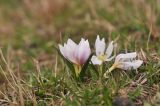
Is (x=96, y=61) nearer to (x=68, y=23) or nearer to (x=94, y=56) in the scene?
(x=94, y=56)

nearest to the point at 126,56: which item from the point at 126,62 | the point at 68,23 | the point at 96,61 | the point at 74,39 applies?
the point at 126,62

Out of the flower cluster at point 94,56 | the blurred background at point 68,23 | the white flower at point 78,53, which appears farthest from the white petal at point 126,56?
the blurred background at point 68,23

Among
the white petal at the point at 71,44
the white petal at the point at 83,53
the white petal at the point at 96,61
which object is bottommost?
the white petal at the point at 96,61

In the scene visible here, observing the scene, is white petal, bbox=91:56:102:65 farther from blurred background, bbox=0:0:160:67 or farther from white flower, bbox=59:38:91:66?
blurred background, bbox=0:0:160:67

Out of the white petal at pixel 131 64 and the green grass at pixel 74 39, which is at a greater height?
the white petal at pixel 131 64

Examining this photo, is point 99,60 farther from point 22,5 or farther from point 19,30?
point 22,5

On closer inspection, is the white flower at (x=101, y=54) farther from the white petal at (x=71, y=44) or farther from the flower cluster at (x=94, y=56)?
the white petal at (x=71, y=44)

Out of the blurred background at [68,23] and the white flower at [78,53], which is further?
the blurred background at [68,23]

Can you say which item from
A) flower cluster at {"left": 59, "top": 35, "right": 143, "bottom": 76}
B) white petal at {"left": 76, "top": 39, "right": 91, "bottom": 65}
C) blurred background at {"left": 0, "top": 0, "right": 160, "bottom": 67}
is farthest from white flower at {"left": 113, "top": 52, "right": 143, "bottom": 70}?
blurred background at {"left": 0, "top": 0, "right": 160, "bottom": 67}

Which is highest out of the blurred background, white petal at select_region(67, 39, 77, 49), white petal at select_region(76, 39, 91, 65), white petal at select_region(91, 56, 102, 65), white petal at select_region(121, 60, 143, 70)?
white petal at select_region(67, 39, 77, 49)
